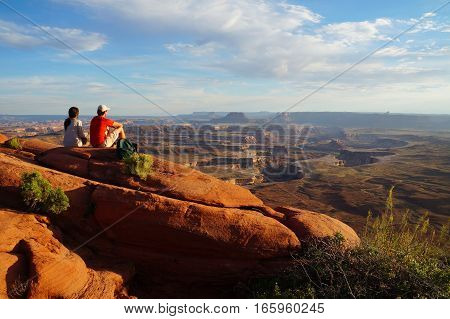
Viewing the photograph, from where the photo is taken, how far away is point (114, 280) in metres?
9.54

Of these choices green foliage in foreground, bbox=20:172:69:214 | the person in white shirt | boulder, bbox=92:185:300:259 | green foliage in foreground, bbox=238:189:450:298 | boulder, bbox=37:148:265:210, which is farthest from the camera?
the person in white shirt

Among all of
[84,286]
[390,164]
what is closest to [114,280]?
[84,286]

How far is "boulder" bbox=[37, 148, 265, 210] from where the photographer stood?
36.6 ft

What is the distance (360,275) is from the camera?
353 inches

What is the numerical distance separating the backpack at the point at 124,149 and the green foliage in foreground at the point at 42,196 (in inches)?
89.9

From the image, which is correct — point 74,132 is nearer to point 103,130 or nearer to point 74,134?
point 74,134

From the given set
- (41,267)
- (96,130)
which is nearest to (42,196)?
(41,267)

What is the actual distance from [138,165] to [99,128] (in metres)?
2.73

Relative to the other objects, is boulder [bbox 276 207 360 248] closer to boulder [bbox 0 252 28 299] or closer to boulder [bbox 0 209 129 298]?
boulder [bbox 0 209 129 298]

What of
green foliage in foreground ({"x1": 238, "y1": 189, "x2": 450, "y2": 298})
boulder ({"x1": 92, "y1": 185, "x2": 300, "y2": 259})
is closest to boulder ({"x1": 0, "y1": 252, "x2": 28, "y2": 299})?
boulder ({"x1": 92, "y1": 185, "x2": 300, "y2": 259})

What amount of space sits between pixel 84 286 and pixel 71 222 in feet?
7.57

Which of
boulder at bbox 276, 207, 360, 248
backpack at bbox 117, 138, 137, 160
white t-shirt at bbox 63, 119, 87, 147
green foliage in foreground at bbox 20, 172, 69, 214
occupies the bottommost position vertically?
boulder at bbox 276, 207, 360, 248

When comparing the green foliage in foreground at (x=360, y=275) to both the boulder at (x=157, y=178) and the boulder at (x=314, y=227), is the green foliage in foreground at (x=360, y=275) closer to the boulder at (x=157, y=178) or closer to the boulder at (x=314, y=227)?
the boulder at (x=314, y=227)

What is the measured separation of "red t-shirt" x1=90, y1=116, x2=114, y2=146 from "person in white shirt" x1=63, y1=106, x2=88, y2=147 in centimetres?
55
